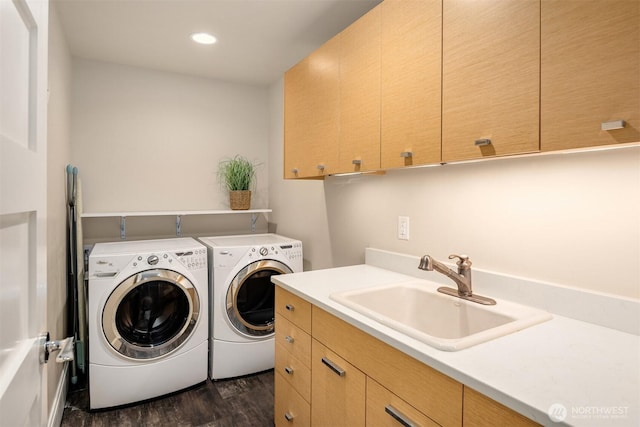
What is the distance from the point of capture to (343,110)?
5.93ft

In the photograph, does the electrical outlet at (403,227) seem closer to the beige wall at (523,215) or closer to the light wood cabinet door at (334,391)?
the beige wall at (523,215)

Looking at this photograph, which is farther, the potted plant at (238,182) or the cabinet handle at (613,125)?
the potted plant at (238,182)

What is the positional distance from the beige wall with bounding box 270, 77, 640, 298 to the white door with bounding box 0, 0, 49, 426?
1.52 m

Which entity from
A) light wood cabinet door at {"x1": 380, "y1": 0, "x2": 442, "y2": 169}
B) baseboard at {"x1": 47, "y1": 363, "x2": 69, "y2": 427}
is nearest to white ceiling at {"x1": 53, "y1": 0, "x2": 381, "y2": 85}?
light wood cabinet door at {"x1": 380, "y1": 0, "x2": 442, "y2": 169}

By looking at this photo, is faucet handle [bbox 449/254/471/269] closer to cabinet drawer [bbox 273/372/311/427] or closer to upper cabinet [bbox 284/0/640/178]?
upper cabinet [bbox 284/0/640/178]

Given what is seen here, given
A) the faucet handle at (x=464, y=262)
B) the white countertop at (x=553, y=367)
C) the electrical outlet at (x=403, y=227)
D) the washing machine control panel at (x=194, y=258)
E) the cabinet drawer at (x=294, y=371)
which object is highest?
the electrical outlet at (x=403, y=227)

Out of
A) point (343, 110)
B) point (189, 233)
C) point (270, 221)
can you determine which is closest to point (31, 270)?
point (343, 110)

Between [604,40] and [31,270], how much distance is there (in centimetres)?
145

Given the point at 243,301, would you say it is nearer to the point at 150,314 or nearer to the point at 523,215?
the point at 150,314

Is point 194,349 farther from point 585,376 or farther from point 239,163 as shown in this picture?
point 585,376

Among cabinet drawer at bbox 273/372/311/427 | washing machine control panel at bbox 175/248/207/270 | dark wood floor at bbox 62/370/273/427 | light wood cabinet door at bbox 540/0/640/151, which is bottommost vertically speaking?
dark wood floor at bbox 62/370/273/427

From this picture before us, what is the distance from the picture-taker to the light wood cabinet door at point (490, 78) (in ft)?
3.40

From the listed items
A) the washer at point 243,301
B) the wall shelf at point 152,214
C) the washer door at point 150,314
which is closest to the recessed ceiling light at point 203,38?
the wall shelf at point 152,214

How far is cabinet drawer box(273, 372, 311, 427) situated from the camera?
1575 millimetres
